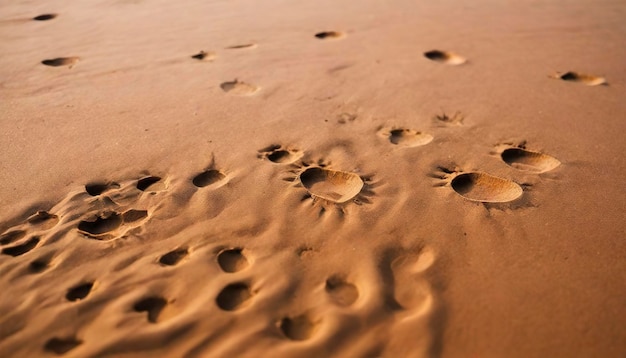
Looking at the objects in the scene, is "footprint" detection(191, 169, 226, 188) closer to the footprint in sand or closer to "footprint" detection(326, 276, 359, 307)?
"footprint" detection(326, 276, 359, 307)

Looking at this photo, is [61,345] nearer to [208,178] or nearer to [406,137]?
[208,178]

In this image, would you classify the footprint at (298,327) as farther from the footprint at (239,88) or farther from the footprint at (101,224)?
the footprint at (239,88)

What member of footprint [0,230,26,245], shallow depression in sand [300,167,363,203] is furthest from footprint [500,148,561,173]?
footprint [0,230,26,245]

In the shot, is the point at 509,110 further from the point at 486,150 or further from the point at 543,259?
the point at 543,259

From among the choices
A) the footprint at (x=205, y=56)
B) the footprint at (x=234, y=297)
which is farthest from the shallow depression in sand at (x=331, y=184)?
the footprint at (x=205, y=56)

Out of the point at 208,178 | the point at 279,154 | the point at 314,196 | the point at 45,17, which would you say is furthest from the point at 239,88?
the point at 45,17

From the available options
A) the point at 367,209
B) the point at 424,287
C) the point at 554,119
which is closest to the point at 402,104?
the point at 554,119
